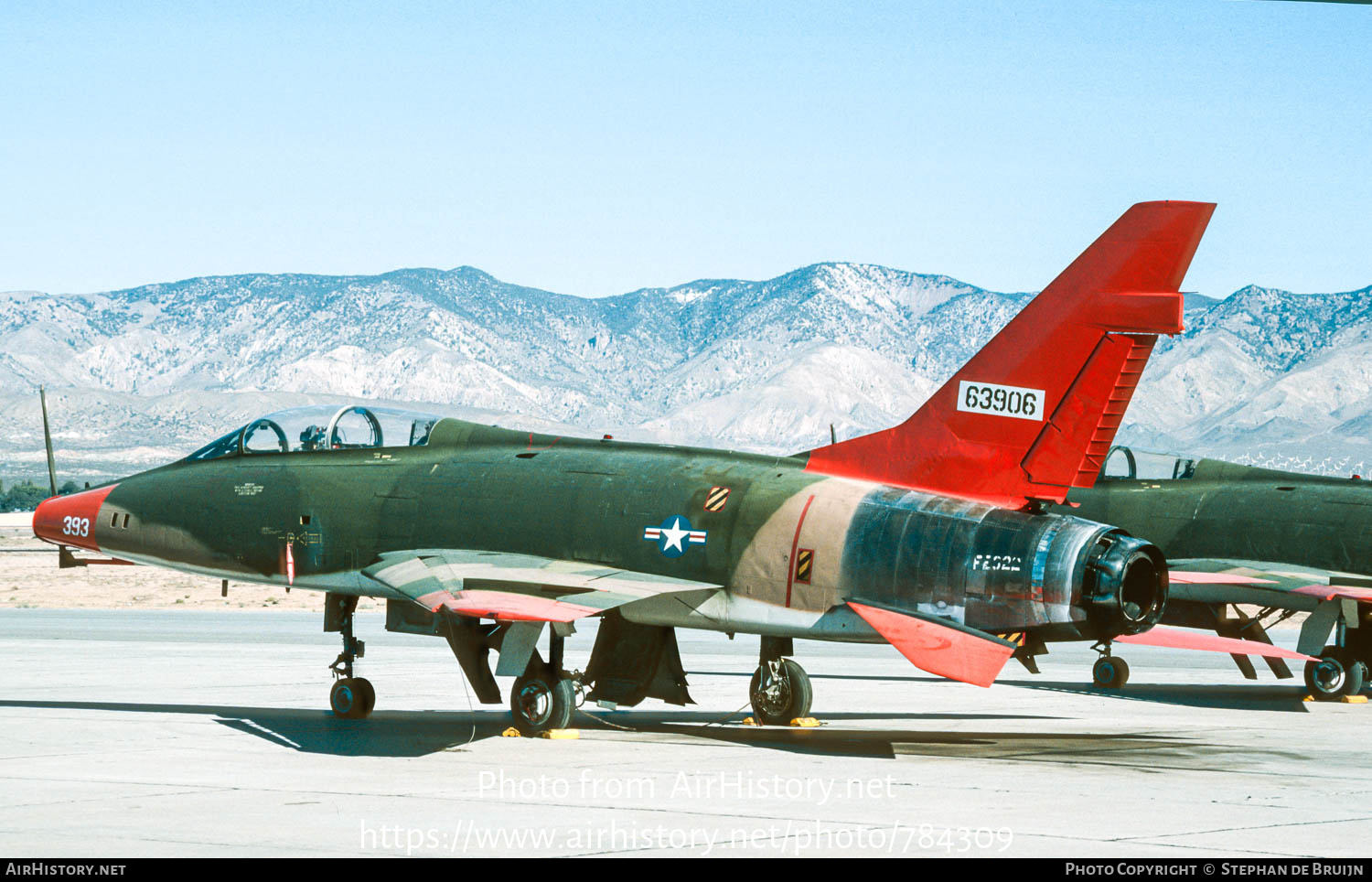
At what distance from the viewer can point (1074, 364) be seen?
48.1ft

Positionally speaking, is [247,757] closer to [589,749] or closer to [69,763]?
[69,763]

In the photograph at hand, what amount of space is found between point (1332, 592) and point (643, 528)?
9.96 metres

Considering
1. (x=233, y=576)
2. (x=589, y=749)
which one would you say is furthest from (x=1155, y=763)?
(x=233, y=576)

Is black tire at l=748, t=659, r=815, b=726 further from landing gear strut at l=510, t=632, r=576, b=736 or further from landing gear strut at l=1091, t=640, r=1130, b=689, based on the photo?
landing gear strut at l=1091, t=640, r=1130, b=689

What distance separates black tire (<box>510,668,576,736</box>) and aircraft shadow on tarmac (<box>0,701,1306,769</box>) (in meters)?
0.40

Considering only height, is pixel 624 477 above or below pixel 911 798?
above

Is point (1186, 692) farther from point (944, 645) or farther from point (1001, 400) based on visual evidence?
point (944, 645)

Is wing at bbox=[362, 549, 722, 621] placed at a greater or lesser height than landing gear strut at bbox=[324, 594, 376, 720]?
greater

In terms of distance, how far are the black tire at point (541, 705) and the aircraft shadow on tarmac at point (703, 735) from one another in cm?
40

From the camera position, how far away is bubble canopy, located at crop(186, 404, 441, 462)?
61.0 ft

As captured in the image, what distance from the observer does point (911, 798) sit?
38.5 ft

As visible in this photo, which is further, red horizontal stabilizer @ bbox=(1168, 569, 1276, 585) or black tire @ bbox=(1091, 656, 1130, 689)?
black tire @ bbox=(1091, 656, 1130, 689)

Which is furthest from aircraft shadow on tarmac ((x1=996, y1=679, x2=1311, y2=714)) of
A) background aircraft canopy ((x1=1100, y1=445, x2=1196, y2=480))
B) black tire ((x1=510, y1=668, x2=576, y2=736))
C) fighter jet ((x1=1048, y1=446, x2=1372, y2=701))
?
black tire ((x1=510, y1=668, x2=576, y2=736))
